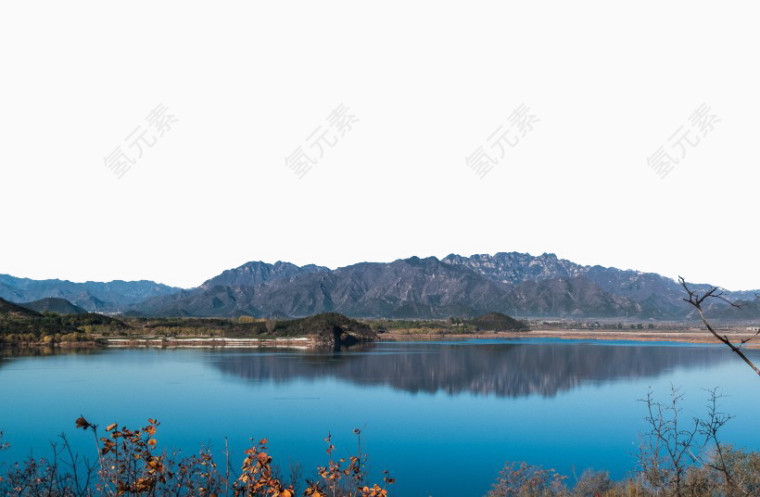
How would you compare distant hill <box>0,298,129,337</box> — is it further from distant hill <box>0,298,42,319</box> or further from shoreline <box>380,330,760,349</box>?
shoreline <box>380,330,760,349</box>

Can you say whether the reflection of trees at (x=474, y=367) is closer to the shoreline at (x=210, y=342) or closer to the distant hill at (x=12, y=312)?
the shoreline at (x=210, y=342)

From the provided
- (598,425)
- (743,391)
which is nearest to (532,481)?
(598,425)

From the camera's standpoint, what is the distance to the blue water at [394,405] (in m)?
34.8

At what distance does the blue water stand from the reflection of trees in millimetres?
293

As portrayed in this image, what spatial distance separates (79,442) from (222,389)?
76.7 ft

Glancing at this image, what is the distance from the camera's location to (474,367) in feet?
267

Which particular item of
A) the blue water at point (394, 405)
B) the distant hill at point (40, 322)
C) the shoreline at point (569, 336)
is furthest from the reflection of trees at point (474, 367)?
the distant hill at point (40, 322)

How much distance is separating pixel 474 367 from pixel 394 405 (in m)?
31.1

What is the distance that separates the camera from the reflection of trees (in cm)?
6650

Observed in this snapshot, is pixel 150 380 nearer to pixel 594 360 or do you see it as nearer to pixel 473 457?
pixel 473 457

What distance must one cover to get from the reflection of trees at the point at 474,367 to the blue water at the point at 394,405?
0.96 ft

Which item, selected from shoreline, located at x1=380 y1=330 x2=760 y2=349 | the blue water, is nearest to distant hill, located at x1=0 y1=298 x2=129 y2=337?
the blue water

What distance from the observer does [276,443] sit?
1448 inches

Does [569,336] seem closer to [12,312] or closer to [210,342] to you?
[210,342]
